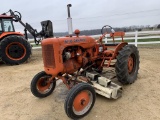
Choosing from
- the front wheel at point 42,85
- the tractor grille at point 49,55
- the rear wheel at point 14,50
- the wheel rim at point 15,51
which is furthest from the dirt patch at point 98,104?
the wheel rim at point 15,51

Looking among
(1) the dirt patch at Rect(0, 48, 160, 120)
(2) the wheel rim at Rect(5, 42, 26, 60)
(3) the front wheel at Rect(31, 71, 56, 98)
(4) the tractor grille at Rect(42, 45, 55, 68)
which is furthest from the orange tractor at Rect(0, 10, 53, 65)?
(4) the tractor grille at Rect(42, 45, 55, 68)

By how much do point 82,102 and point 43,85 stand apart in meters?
1.36

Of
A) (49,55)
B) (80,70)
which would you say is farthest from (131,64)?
(49,55)

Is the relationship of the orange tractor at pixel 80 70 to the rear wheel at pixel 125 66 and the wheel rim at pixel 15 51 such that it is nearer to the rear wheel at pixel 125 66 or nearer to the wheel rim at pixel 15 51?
the rear wheel at pixel 125 66

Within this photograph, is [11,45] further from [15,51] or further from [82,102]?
[82,102]

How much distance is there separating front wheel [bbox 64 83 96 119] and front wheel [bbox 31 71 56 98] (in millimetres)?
1128

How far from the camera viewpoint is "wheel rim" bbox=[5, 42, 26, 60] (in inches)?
331

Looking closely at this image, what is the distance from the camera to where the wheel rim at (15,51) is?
331 inches

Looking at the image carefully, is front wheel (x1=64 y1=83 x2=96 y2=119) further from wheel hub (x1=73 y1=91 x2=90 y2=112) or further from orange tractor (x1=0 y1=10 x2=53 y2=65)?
orange tractor (x1=0 y1=10 x2=53 y2=65)

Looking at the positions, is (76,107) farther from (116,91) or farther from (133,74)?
(133,74)

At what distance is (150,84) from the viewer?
4.87 m

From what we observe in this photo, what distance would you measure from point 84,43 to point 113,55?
2.76ft

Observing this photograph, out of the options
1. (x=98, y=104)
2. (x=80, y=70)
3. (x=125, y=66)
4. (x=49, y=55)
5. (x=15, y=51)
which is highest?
(x=49, y=55)

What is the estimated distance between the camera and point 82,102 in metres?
3.65
